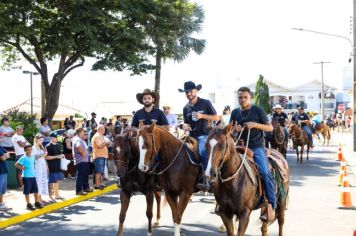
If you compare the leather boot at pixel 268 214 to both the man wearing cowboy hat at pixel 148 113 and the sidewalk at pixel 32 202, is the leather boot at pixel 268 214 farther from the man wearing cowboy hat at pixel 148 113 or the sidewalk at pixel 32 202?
the sidewalk at pixel 32 202

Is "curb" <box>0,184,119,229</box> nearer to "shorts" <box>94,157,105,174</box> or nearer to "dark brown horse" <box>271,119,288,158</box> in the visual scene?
"shorts" <box>94,157,105,174</box>

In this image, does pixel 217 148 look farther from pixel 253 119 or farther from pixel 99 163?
pixel 99 163

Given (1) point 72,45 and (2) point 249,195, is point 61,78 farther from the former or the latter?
(2) point 249,195

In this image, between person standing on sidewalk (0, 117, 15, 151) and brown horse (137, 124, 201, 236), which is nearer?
brown horse (137, 124, 201, 236)

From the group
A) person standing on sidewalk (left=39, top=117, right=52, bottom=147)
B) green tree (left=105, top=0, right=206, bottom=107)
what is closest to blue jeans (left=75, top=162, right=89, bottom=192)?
person standing on sidewalk (left=39, top=117, right=52, bottom=147)

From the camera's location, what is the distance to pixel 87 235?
8.46m

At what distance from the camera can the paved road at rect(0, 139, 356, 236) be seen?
8719 millimetres

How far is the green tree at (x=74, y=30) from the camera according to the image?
22.3 m

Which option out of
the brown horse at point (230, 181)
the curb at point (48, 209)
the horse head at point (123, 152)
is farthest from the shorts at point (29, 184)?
the brown horse at point (230, 181)

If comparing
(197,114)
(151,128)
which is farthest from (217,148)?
(197,114)

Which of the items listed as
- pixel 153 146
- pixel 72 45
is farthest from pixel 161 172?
pixel 72 45

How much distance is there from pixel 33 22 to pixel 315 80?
275 feet

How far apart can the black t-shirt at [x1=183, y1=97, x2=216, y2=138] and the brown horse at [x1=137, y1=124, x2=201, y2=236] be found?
2.46 ft

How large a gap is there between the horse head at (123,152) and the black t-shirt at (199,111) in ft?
4.17
